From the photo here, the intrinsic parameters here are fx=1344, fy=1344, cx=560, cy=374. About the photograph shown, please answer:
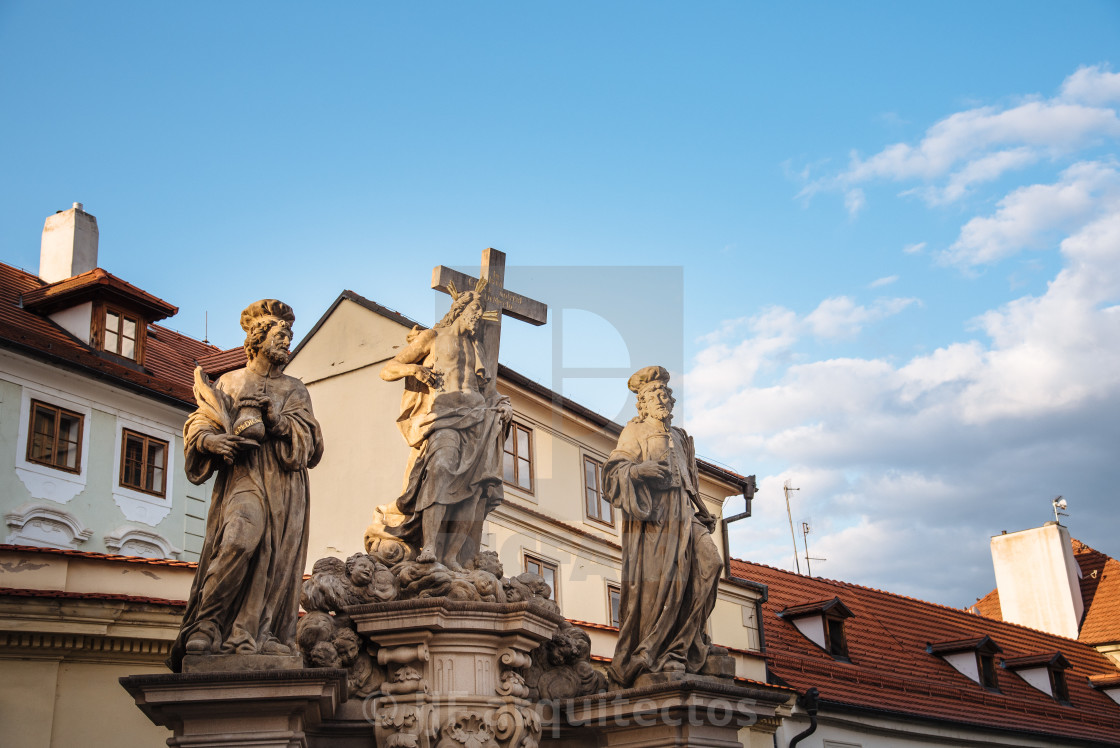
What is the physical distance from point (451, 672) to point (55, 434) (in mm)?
15617

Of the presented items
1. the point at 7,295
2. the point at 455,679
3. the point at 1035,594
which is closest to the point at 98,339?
the point at 7,295

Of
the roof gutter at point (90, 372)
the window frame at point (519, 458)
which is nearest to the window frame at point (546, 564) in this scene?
the window frame at point (519, 458)

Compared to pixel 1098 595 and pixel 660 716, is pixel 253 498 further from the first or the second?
pixel 1098 595

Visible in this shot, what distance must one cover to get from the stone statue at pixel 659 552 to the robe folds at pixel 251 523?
8.06 ft

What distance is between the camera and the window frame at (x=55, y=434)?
70.6ft

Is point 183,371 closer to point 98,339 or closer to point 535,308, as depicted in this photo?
point 98,339

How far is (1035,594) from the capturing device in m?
39.2

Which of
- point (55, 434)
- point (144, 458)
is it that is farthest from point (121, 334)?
point (55, 434)

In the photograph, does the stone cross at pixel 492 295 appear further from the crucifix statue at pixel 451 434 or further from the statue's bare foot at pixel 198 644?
the statue's bare foot at pixel 198 644

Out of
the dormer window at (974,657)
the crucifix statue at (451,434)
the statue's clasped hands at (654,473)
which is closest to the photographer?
the crucifix statue at (451,434)

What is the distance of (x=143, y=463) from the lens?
2352 centimetres

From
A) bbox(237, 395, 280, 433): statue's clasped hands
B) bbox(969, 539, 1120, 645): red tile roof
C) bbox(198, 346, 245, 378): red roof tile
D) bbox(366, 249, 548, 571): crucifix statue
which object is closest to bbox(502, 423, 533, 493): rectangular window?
bbox(198, 346, 245, 378): red roof tile

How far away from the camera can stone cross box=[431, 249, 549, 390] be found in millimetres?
10109

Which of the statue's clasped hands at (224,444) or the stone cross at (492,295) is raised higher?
the stone cross at (492,295)
